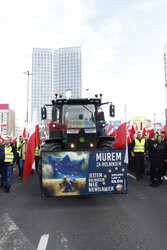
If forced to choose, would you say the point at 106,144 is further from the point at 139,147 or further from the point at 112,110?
the point at 139,147

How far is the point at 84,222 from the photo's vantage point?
412 centimetres

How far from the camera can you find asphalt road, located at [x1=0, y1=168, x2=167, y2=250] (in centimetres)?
327

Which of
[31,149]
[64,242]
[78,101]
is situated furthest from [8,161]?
[64,242]

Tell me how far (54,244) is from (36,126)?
12.3 ft

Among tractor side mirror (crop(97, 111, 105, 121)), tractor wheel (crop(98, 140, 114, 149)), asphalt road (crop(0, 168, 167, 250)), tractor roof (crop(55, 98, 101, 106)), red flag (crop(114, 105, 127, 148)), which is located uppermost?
tractor roof (crop(55, 98, 101, 106))

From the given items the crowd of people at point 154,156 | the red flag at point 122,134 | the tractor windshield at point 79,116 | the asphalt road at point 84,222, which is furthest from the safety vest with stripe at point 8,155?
the crowd of people at point 154,156

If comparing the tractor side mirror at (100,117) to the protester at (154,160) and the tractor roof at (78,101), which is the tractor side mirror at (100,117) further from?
the protester at (154,160)

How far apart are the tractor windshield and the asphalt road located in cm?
222

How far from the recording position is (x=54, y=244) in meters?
3.25

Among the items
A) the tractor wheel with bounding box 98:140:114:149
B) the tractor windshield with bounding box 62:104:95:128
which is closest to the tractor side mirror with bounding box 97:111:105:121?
the tractor windshield with bounding box 62:104:95:128

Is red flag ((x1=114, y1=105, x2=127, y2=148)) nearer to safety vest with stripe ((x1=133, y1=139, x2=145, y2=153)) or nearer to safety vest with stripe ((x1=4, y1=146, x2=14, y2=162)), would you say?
safety vest with stripe ((x1=133, y1=139, x2=145, y2=153))

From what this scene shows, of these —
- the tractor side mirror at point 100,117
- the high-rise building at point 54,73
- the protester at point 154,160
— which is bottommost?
the protester at point 154,160

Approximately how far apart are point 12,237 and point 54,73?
136138 millimetres

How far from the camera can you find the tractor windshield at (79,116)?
683cm
